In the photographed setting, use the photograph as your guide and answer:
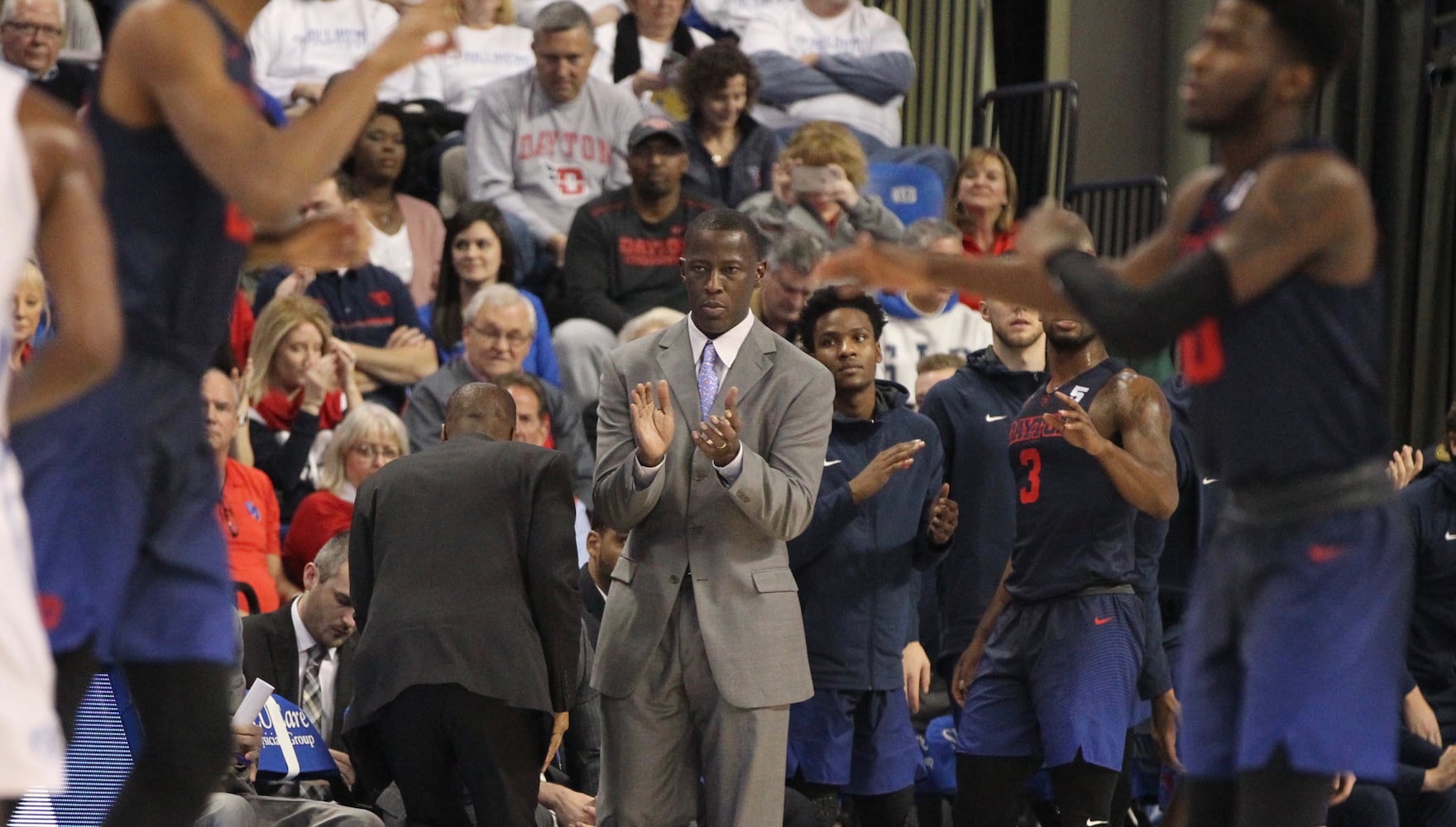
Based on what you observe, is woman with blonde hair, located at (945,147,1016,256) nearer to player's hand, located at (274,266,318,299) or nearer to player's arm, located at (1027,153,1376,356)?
player's hand, located at (274,266,318,299)

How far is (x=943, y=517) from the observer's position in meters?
6.33

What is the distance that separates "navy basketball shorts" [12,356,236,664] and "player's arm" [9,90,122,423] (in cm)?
17

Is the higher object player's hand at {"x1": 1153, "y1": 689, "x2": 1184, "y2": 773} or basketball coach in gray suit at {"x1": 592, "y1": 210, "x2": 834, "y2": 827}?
basketball coach in gray suit at {"x1": 592, "y1": 210, "x2": 834, "y2": 827}

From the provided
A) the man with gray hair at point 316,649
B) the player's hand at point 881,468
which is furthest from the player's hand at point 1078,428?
the man with gray hair at point 316,649

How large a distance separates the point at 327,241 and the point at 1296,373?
1820mm

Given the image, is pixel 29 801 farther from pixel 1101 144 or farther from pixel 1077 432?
pixel 1101 144

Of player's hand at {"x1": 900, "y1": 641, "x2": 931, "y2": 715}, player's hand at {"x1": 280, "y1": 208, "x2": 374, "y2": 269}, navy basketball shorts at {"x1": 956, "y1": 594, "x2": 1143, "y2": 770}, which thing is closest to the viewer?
player's hand at {"x1": 280, "y1": 208, "x2": 374, "y2": 269}

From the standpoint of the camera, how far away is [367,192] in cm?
908

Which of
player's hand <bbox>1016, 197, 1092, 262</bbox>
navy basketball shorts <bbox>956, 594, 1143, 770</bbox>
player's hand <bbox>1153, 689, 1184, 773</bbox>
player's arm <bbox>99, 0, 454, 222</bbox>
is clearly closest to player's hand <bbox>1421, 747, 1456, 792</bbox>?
player's hand <bbox>1153, 689, 1184, 773</bbox>

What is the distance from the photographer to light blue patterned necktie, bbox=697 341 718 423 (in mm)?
5711

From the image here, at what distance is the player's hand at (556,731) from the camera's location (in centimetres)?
580

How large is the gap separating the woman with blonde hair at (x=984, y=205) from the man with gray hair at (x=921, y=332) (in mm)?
184

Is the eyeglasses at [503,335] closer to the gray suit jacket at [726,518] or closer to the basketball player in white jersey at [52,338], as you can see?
the gray suit jacket at [726,518]

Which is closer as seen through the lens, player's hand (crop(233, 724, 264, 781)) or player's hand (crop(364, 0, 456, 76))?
player's hand (crop(364, 0, 456, 76))
